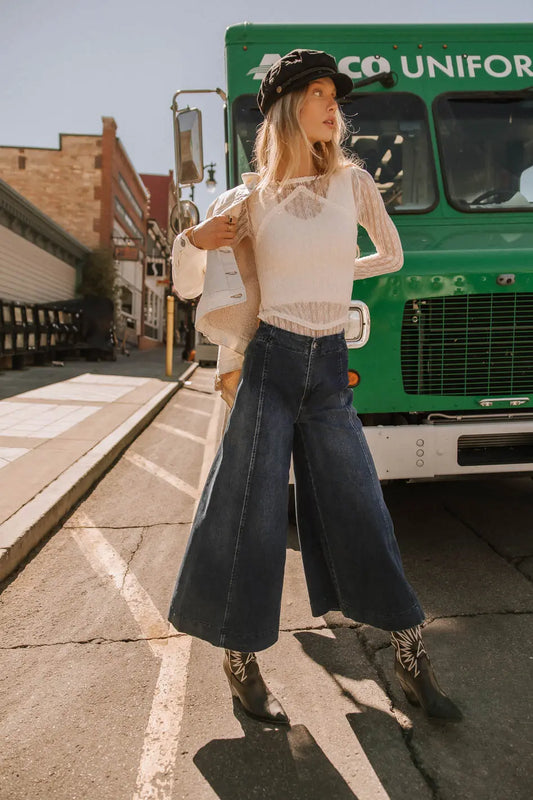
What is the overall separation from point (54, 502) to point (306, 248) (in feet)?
10.1

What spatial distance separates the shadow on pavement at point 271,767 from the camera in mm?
1859

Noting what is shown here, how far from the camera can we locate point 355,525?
2.22 metres

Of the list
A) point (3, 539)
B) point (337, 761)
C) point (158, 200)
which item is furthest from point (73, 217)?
point (337, 761)

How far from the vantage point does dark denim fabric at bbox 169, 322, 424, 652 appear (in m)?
2.14

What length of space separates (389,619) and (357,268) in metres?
1.26

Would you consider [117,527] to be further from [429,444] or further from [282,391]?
[282,391]

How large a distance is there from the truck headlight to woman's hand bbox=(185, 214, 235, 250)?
1308 mm

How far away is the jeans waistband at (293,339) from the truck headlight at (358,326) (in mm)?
1142

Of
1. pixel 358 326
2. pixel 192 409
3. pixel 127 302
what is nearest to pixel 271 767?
pixel 358 326

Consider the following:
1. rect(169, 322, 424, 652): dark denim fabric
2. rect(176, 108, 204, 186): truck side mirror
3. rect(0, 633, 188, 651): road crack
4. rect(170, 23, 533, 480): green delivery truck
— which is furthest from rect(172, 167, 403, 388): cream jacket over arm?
rect(176, 108, 204, 186): truck side mirror

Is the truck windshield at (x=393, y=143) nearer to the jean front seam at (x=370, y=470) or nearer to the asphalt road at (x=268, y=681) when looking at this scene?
the asphalt road at (x=268, y=681)

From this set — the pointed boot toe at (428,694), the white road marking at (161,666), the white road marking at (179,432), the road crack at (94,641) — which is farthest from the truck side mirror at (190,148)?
the white road marking at (179,432)

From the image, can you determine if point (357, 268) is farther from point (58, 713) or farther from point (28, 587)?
point (28, 587)

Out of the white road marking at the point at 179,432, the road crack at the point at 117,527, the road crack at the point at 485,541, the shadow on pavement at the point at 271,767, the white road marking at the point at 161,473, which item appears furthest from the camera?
the white road marking at the point at 179,432
